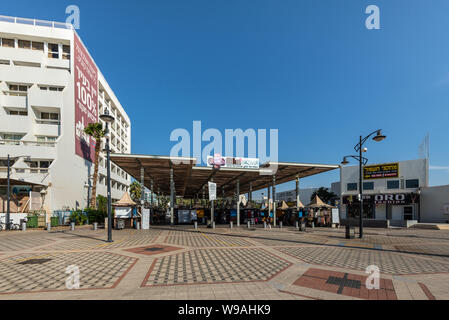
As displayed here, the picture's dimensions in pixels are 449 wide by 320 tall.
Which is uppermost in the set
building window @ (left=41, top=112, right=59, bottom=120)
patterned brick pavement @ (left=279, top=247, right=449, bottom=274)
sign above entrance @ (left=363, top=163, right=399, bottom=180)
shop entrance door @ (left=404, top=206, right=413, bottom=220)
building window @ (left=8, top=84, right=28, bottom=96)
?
building window @ (left=8, top=84, right=28, bottom=96)

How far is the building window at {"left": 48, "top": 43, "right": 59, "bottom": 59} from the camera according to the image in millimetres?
32812

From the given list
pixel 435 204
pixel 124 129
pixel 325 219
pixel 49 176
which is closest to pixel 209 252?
pixel 325 219

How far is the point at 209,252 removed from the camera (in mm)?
10039

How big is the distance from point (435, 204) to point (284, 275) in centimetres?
3927

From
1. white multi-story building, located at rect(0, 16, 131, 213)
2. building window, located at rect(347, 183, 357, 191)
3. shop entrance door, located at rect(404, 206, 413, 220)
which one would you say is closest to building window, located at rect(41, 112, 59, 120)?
white multi-story building, located at rect(0, 16, 131, 213)

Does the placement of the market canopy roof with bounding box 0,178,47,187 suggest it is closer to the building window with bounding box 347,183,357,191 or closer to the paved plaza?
the paved plaza

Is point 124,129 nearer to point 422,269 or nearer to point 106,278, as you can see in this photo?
point 106,278

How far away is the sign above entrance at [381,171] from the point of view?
37.1 metres

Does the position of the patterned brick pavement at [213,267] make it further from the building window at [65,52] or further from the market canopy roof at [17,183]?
the building window at [65,52]

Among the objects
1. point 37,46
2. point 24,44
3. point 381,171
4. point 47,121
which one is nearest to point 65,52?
point 37,46

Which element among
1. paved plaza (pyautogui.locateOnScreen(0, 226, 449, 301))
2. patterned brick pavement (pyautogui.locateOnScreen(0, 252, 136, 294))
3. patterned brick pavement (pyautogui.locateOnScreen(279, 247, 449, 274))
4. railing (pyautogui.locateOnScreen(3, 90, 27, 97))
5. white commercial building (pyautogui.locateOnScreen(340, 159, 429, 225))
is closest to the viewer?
paved plaza (pyautogui.locateOnScreen(0, 226, 449, 301))

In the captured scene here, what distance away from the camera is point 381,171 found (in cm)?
3847

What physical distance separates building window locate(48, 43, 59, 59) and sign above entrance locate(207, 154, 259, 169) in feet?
95.3

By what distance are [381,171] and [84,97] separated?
51181 mm
